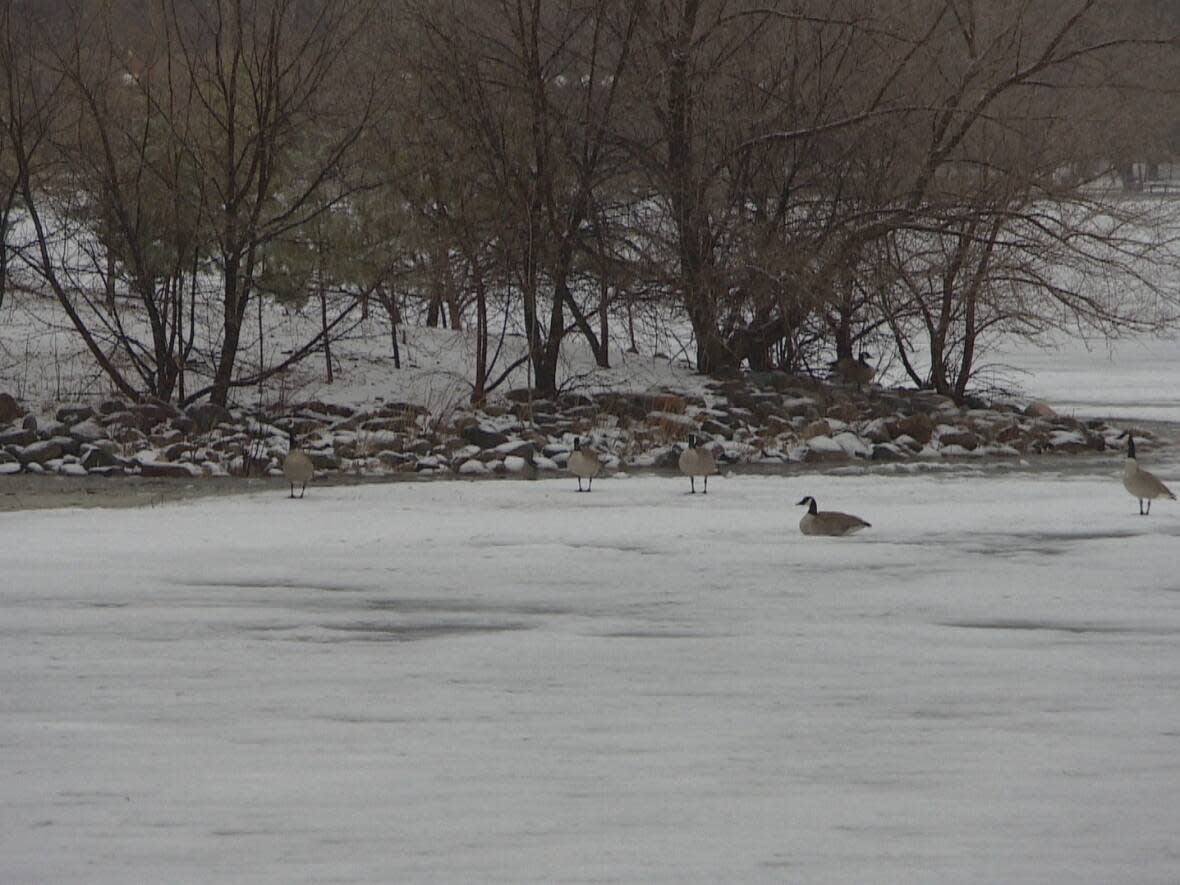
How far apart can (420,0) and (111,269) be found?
4619 millimetres

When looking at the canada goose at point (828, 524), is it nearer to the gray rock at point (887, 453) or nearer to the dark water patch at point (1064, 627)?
the dark water patch at point (1064, 627)

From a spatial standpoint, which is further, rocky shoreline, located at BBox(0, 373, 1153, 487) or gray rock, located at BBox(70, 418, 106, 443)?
gray rock, located at BBox(70, 418, 106, 443)

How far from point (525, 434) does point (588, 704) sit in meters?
11.5

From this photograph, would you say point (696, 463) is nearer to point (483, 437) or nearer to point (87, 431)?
point (483, 437)

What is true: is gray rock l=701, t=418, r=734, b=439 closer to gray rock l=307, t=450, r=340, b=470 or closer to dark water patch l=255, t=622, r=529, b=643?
gray rock l=307, t=450, r=340, b=470

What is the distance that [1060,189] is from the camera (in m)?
19.4

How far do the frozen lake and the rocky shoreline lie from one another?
5.28m

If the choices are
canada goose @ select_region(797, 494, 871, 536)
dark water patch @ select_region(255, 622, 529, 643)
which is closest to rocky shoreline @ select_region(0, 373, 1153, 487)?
canada goose @ select_region(797, 494, 871, 536)

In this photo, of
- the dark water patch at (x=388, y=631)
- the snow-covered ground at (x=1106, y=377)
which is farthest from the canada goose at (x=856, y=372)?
the dark water patch at (x=388, y=631)

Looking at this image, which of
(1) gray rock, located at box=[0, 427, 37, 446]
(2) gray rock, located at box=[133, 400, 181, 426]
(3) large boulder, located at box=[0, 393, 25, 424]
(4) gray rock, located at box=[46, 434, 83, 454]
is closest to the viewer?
(4) gray rock, located at box=[46, 434, 83, 454]

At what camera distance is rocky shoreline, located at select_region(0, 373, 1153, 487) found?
16.3 meters

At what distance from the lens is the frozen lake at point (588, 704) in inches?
187

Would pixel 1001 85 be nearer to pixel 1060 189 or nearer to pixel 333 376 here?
pixel 1060 189

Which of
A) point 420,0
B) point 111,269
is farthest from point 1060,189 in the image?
point 111,269
